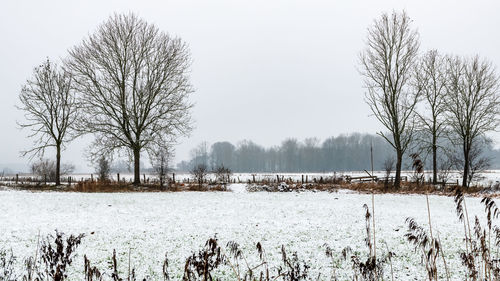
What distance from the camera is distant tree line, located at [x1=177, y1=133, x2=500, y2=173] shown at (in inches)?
4914

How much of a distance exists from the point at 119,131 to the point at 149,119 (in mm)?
2701

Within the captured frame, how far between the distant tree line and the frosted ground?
4179 inches

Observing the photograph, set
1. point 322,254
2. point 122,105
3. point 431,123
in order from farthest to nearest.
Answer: point 431,123 → point 122,105 → point 322,254

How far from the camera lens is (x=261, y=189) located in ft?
83.5

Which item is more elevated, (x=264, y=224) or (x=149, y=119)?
(x=149, y=119)

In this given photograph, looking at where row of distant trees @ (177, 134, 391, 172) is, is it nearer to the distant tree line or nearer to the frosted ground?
the distant tree line

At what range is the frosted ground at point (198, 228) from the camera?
7285 millimetres

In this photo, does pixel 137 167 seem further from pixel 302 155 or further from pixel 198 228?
pixel 302 155

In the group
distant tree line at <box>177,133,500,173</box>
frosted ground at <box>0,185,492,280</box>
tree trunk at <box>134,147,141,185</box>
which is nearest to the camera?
frosted ground at <box>0,185,492,280</box>

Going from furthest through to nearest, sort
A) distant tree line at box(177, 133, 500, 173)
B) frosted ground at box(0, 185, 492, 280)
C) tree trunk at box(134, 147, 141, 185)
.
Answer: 1. distant tree line at box(177, 133, 500, 173)
2. tree trunk at box(134, 147, 141, 185)
3. frosted ground at box(0, 185, 492, 280)

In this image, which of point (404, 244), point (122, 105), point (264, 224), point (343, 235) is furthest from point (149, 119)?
point (404, 244)

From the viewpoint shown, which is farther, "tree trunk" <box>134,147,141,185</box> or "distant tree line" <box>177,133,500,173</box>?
"distant tree line" <box>177,133,500,173</box>

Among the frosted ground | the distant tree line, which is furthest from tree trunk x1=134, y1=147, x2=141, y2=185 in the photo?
the distant tree line

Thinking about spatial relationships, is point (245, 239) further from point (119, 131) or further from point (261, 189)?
point (119, 131)
